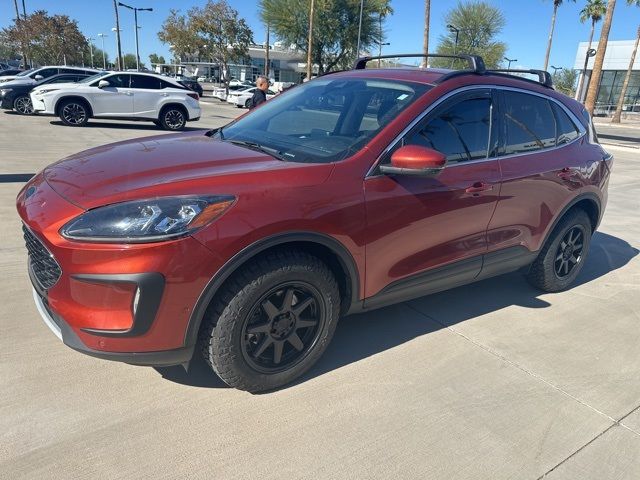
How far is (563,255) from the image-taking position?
4430 millimetres

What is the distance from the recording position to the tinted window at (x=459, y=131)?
3.12 metres

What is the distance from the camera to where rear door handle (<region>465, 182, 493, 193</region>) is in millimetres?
3306

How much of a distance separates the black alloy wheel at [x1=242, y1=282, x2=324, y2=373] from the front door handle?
130 centimetres

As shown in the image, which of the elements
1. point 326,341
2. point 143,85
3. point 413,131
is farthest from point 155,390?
point 143,85

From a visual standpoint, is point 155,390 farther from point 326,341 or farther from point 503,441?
point 503,441

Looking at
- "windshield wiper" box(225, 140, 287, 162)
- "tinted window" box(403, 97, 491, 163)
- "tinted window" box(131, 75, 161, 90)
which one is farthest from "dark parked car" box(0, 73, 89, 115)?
"tinted window" box(403, 97, 491, 163)

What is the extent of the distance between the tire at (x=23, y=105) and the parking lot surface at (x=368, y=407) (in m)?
15.0

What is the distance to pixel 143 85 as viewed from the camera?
14.6 meters

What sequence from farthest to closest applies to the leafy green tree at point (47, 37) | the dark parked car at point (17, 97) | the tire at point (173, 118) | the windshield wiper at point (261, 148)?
the leafy green tree at point (47, 37) → the dark parked car at point (17, 97) → the tire at point (173, 118) → the windshield wiper at point (261, 148)

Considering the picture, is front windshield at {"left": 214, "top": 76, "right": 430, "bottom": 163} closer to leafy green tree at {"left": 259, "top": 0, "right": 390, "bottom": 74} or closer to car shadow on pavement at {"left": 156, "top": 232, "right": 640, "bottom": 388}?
car shadow on pavement at {"left": 156, "top": 232, "right": 640, "bottom": 388}

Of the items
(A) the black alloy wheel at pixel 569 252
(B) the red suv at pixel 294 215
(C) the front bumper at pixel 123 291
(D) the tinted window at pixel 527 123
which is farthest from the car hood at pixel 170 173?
(A) the black alloy wheel at pixel 569 252

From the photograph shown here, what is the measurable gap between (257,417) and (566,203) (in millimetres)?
3058

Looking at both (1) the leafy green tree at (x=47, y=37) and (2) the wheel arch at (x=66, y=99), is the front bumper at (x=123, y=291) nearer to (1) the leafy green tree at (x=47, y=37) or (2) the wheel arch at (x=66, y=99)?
(2) the wheel arch at (x=66, y=99)

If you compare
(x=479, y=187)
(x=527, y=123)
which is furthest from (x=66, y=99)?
(x=479, y=187)
